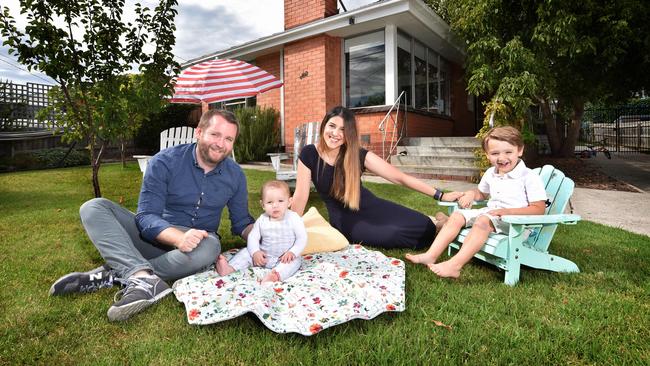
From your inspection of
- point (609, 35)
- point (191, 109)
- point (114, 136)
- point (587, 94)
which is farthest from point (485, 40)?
point (191, 109)

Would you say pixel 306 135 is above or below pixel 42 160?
above

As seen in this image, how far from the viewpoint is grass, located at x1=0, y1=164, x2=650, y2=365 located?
5.59 ft

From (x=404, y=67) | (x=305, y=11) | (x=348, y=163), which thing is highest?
(x=305, y=11)

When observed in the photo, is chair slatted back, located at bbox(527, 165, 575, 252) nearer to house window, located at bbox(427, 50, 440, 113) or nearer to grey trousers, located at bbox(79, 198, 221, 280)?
grey trousers, located at bbox(79, 198, 221, 280)

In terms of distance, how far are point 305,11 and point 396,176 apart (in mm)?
8724

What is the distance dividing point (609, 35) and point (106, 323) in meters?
8.83

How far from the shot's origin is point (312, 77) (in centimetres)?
1038

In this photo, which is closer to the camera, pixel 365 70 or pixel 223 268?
pixel 223 268

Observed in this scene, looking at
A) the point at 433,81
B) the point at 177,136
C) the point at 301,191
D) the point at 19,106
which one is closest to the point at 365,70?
the point at 433,81

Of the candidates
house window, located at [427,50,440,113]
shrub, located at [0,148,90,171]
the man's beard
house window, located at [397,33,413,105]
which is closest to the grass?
the man's beard

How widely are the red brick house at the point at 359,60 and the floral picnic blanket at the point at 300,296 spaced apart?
7.31 m

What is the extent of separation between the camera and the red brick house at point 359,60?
375 inches

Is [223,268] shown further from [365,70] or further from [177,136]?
[365,70]

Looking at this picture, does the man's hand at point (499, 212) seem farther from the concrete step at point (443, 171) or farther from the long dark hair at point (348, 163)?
the concrete step at point (443, 171)
